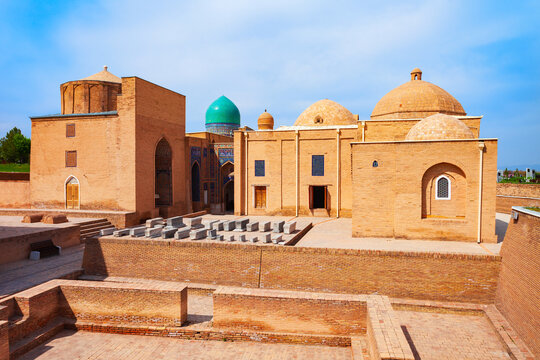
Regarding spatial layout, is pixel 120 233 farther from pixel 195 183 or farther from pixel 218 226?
pixel 195 183

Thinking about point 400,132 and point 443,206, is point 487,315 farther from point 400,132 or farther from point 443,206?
point 400,132

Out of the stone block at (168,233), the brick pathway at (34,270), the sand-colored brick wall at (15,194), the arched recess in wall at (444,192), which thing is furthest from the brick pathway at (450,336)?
the sand-colored brick wall at (15,194)

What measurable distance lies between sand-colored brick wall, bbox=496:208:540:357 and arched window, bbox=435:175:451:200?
3385 millimetres

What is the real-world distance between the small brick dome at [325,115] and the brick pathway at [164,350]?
16997mm

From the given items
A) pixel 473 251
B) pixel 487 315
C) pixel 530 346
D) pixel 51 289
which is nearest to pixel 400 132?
pixel 473 251

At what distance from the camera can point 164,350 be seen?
8156 mm

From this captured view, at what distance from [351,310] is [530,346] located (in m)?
3.67

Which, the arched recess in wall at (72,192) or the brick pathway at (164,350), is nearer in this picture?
the brick pathway at (164,350)

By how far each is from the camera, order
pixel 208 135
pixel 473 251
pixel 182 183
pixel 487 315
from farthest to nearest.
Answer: pixel 208 135
pixel 182 183
pixel 473 251
pixel 487 315

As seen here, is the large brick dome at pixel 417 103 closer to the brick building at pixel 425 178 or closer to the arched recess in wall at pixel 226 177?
the brick building at pixel 425 178

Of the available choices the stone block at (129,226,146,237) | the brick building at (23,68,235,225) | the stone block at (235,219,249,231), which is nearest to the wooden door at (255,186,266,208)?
→ the brick building at (23,68,235,225)

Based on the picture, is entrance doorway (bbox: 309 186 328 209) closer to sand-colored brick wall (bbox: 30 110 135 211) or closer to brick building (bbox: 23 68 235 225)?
brick building (bbox: 23 68 235 225)

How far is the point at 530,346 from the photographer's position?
763 centimetres

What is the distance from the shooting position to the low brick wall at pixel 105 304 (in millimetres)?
8688
